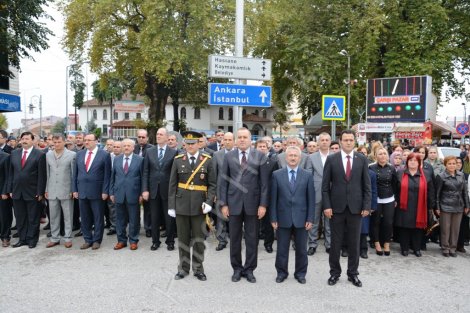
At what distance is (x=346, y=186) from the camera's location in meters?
5.30

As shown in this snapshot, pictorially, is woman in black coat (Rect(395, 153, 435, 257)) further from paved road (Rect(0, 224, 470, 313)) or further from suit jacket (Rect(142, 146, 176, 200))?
suit jacket (Rect(142, 146, 176, 200))

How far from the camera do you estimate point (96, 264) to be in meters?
5.93

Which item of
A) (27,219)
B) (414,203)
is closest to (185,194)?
(27,219)

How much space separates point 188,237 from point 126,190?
1922 mm

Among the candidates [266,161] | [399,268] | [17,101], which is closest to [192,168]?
[266,161]

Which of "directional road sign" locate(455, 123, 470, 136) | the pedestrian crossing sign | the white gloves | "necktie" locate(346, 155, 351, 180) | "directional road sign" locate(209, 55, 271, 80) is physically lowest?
the white gloves

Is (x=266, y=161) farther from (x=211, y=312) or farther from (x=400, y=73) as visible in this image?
(x=400, y=73)

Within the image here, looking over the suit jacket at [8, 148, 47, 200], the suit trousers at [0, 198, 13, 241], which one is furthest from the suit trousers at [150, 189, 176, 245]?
the suit trousers at [0, 198, 13, 241]

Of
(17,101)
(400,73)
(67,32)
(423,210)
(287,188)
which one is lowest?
(423,210)

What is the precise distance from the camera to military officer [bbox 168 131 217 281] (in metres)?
5.49

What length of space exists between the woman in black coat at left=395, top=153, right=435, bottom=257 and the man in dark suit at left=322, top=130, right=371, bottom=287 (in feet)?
6.04

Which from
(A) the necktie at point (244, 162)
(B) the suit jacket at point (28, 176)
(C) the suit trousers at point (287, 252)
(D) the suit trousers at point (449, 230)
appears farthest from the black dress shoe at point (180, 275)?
(D) the suit trousers at point (449, 230)

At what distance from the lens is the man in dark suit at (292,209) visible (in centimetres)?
531

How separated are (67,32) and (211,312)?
80.8 feet
